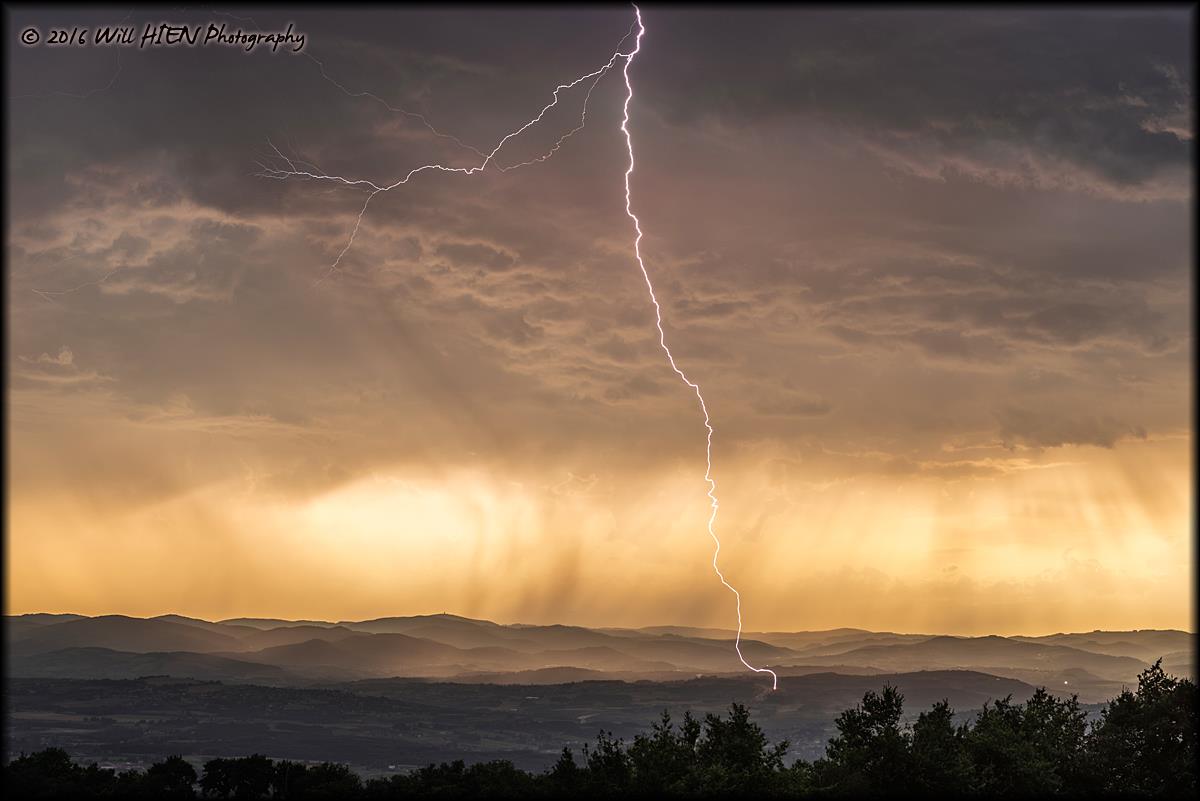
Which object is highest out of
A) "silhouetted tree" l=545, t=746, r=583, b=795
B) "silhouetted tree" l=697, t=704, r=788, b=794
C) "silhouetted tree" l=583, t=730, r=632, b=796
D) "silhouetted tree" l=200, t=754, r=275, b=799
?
"silhouetted tree" l=697, t=704, r=788, b=794

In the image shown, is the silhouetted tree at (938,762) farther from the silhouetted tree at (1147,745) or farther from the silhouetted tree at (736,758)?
the silhouetted tree at (1147,745)

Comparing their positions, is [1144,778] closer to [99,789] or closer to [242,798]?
[99,789]

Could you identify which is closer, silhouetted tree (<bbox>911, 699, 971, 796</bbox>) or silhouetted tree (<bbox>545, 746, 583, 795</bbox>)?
silhouetted tree (<bbox>911, 699, 971, 796</bbox>)

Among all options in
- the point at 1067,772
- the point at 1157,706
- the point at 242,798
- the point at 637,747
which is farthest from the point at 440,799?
the point at 242,798

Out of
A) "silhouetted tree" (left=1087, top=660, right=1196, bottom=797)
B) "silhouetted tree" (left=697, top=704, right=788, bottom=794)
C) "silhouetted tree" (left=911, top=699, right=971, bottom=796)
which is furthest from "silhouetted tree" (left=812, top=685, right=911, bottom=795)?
"silhouetted tree" (left=1087, top=660, right=1196, bottom=797)

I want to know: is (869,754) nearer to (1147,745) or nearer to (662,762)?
(662,762)

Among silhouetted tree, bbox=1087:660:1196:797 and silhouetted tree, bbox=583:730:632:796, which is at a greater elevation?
silhouetted tree, bbox=1087:660:1196:797

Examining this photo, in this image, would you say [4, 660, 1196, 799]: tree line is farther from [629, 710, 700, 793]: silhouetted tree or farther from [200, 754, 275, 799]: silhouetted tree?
[200, 754, 275, 799]: silhouetted tree

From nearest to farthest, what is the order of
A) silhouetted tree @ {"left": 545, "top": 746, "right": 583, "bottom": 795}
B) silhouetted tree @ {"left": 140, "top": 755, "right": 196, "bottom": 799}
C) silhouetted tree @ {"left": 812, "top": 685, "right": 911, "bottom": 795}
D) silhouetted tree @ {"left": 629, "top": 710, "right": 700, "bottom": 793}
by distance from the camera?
silhouetted tree @ {"left": 812, "top": 685, "right": 911, "bottom": 795}, silhouetted tree @ {"left": 629, "top": 710, "right": 700, "bottom": 793}, silhouetted tree @ {"left": 545, "top": 746, "right": 583, "bottom": 795}, silhouetted tree @ {"left": 140, "top": 755, "right": 196, "bottom": 799}
